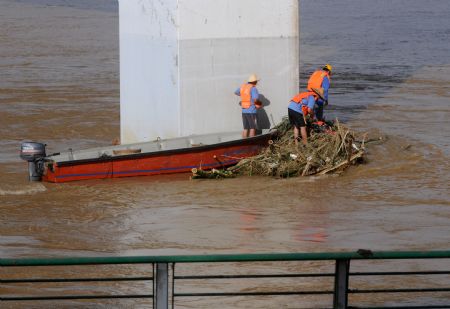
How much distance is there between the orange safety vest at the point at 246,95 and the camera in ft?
55.1

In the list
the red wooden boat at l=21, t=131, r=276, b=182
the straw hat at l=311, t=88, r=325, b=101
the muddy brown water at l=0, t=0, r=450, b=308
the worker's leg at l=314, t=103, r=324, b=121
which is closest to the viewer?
the muddy brown water at l=0, t=0, r=450, b=308

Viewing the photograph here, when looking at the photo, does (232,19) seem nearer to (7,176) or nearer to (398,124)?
(7,176)

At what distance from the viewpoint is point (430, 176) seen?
16.6 meters

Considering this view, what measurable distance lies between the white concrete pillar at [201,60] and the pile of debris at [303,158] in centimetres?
129

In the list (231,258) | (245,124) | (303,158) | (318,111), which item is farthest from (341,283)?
(318,111)

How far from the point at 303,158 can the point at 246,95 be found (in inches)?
66.2

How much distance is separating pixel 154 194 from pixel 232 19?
3.95 meters

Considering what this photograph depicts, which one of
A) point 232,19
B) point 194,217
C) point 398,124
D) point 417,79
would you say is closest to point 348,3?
point 417,79

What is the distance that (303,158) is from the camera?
52.7 ft

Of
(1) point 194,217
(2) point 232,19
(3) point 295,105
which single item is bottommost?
(1) point 194,217

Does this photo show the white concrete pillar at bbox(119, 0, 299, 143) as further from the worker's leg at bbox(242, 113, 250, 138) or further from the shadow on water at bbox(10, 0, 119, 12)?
the shadow on water at bbox(10, 0, 119, 12)

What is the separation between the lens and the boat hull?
15.3 meters

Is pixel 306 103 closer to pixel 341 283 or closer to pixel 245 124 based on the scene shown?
pixel 245 124

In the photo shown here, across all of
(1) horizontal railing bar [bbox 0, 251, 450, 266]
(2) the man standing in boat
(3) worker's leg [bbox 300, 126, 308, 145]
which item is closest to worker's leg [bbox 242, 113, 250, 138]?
(2) the man standing in boat
